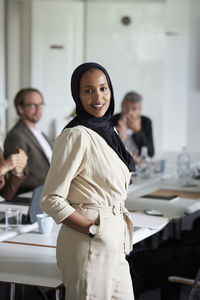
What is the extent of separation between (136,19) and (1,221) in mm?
4222

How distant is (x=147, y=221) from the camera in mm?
2703

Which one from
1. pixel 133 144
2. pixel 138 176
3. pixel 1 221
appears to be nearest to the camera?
pixel 1 221

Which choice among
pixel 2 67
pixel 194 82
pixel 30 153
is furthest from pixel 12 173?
pixel 194 82

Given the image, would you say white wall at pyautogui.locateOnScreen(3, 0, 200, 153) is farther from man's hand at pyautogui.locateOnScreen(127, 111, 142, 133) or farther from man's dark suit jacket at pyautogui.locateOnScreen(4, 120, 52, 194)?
man's dark suit jacket at pyautogui.locateOnScreen(4, 120, 52, 194)

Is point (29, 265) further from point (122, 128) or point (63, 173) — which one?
point (122, 128)

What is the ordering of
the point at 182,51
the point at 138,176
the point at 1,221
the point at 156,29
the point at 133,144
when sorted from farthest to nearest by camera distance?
the point at 182,51 < the point at 156,29 < the point at 133,144 < the point at 138,176 < the point at 1,221

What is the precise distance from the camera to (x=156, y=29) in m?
6.17

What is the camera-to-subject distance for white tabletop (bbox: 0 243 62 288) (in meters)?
1.97

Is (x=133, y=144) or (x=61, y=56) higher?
(x=61, y=56)

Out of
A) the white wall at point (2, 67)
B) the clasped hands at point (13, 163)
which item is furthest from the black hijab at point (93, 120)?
the white wall at point (2, 67)

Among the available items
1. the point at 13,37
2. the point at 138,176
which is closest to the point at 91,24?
the point at 13,37

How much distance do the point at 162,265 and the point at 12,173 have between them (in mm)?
1226

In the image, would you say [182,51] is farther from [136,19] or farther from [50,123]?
[50,123]

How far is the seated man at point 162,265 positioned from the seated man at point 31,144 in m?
1.43
